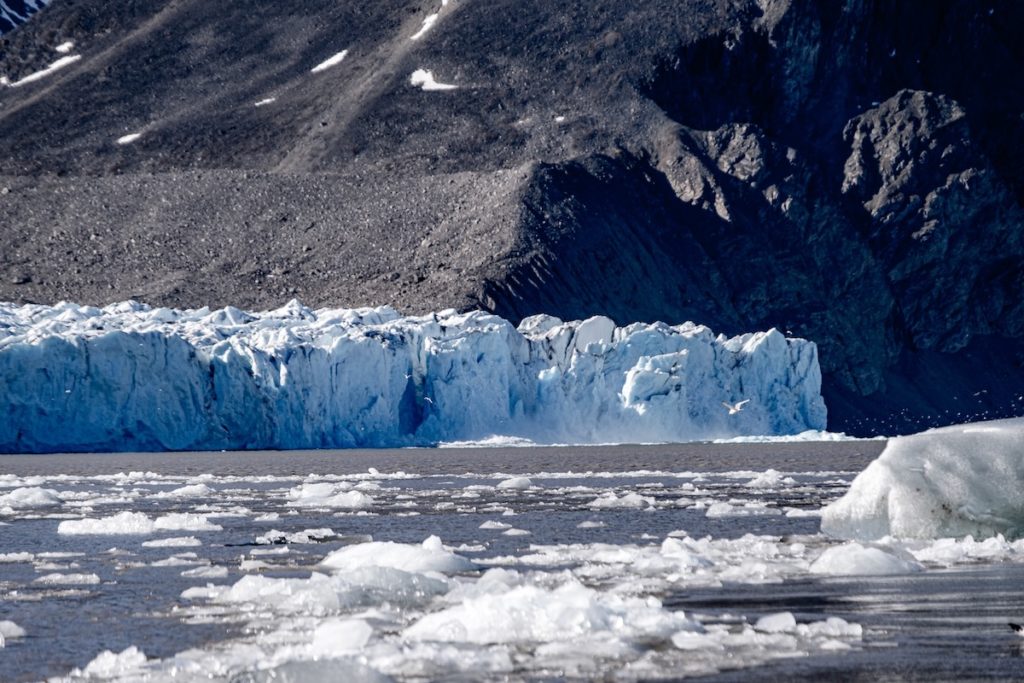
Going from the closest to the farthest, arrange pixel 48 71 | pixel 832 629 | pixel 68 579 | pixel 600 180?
pixel 832 629 → pixel 68 579 → pixel 600 180 → pixel 48 71

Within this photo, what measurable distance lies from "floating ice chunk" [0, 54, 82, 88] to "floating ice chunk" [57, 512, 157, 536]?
129273mm

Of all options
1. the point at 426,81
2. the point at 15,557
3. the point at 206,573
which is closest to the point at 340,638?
the point at 206,573

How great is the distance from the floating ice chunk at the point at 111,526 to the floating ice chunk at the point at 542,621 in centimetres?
1078

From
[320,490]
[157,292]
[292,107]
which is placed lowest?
[320,490]

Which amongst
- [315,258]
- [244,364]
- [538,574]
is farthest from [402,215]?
[538,574]

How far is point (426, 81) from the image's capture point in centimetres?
12231

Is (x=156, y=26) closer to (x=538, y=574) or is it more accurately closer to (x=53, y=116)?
(x=53, y=116)

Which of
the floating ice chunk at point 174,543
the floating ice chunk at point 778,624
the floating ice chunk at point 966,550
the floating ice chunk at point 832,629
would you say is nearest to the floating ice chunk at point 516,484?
the floating ice chunk at point 174,543

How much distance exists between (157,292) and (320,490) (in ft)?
224

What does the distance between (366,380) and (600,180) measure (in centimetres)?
4875

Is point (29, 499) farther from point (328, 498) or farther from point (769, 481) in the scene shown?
point (769, 481)

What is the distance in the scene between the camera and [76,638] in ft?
43.7

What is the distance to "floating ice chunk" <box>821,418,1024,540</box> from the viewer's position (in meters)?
18.5

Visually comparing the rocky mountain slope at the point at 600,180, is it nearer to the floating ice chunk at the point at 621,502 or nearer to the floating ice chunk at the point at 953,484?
the floating ice chunk at the point at 621,502
